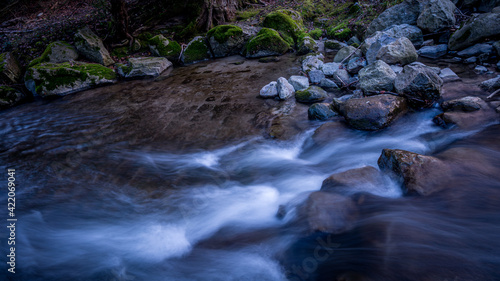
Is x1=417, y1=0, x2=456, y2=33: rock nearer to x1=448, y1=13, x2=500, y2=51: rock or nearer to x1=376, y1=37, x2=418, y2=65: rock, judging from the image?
x1=448, y1=13, x2=500, y2=51: rock

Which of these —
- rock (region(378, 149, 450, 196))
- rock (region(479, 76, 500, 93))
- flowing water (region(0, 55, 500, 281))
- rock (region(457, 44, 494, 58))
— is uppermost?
rock (region(457, 44, 494, 58))

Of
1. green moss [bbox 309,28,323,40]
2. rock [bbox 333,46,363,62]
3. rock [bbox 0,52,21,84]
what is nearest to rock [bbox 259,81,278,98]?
rock [bbox 333,46,363,62]

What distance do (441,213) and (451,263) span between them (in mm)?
811

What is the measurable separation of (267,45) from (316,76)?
415 centimetres

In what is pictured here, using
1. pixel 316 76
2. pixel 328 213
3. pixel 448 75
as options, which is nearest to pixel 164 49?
pixel 316 76

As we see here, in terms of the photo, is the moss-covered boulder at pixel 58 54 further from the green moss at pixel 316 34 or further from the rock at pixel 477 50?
the rock at pixel 477 50

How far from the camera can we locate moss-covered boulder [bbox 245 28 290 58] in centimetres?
1052

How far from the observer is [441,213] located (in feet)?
8.71

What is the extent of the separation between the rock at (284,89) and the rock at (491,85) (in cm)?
425

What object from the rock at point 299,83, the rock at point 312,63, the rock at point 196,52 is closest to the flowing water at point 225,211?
the rock at point 299,83

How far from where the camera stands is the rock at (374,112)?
4.79m

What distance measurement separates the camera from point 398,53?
260 inches

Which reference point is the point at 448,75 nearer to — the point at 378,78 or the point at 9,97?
the point at 378,78

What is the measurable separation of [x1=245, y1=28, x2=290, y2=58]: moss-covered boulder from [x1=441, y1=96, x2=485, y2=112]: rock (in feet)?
23.5
